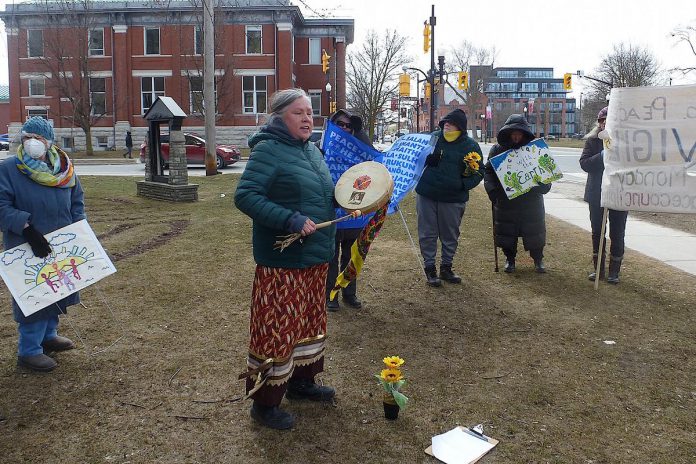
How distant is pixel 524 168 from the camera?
661 centimetres

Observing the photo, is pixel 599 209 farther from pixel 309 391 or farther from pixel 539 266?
pixel 309 391

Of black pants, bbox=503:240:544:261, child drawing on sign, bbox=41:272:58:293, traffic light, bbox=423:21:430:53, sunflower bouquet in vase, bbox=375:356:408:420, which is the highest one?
traffic light, bbox=423:21:430:53

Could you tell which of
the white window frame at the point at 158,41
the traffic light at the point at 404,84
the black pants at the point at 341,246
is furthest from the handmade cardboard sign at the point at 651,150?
the white window frame at the point at 158,41

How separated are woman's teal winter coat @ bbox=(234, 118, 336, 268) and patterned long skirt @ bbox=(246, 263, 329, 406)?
3.5 inches

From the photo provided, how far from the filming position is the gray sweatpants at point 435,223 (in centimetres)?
630

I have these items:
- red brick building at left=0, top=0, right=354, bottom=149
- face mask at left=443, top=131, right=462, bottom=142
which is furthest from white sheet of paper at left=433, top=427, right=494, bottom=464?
red brick building at left=0, top=0, right=354, bottom=149

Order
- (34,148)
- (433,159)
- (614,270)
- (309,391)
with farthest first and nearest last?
1. (614,270)
2. (433,159)
3. (34,148)
4. (309,391)

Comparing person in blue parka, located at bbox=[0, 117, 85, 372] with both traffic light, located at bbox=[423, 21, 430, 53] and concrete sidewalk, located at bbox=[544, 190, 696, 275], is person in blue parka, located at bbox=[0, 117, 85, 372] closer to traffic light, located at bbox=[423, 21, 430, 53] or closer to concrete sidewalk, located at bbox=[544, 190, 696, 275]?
concrete sidewalk, located at bbox=[544, 190, 696, 275]

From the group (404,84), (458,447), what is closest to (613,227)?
(458,447)

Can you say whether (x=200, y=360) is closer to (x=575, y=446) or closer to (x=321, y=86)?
(x=575, y=446)

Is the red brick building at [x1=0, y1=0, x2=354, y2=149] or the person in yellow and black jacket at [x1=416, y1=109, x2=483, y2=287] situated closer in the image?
the person in yellow and black jacket at [x1=416, y1=109, x2=483, y2=287]

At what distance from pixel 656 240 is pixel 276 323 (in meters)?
7.72

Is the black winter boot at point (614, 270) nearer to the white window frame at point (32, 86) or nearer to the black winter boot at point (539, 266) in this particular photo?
the black winter boot at point (539, 266)

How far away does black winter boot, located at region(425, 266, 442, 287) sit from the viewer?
6.43m
